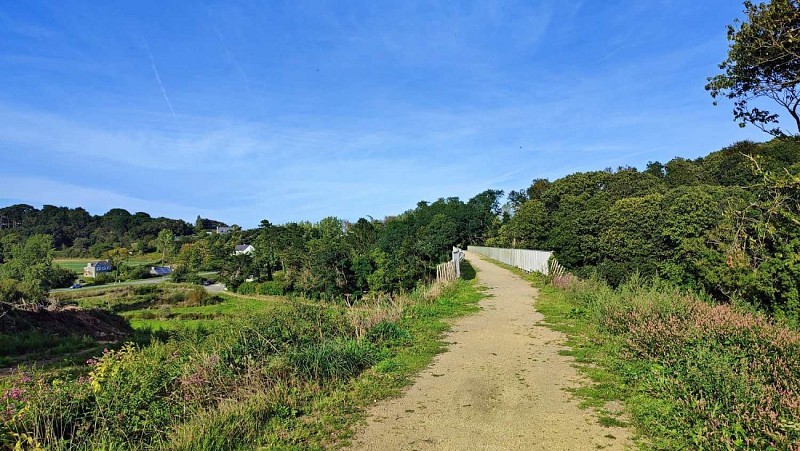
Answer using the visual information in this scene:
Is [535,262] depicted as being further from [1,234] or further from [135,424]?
[1,234]

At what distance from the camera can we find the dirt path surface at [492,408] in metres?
4.45

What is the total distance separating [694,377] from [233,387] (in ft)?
19.5

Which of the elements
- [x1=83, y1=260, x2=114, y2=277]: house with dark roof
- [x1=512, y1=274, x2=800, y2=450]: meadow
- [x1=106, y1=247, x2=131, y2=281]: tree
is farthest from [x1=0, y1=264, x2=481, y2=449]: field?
[x1=106, y1=247, x2=131, y2=281]: tree

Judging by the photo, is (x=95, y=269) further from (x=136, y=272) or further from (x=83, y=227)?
(x=83, y=227)

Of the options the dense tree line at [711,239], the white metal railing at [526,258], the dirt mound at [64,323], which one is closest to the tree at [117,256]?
the dirt mound at [64,323]

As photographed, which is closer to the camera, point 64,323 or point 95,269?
point 64,323

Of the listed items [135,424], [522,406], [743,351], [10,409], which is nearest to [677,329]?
[743,351]

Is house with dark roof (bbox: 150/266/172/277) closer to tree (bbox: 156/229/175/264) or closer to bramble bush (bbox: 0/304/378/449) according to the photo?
tree (bbox: 156/229/175/264)

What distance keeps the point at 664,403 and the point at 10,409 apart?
24.2ft

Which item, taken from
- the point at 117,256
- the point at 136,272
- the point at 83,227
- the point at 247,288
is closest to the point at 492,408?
the point at 247,288

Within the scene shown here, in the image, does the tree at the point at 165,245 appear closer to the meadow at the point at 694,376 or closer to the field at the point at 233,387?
the field at the point at 233,387

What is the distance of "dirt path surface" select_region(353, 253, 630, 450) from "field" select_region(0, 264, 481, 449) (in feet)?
1.42

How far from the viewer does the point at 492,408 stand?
5.35 meters

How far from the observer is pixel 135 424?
4.96 metres
